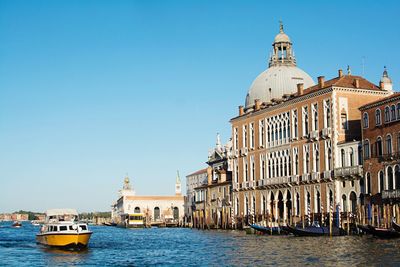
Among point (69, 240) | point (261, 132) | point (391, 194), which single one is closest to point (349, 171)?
point (391, 194)

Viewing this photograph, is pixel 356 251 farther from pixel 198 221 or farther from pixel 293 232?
pixel 198 221

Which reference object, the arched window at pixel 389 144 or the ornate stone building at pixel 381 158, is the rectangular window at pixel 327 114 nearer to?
the ornate stone building at pixel 381 158

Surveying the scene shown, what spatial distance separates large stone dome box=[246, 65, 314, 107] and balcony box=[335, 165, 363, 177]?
64.1 feet

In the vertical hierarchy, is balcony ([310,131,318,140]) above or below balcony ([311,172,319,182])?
above

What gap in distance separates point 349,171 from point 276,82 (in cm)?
2264

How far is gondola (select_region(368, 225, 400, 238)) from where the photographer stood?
1736 inches

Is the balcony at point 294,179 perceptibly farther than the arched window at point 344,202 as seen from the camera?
Yes

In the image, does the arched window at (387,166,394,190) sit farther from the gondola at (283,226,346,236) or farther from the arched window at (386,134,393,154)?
the gondola at (283,226,346,236)

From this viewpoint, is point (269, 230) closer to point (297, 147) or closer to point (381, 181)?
point (297, 147)

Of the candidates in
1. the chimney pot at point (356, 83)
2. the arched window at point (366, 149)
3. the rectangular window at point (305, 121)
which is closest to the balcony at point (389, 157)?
the arched window at point (366, 149)

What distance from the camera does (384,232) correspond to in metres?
44.8

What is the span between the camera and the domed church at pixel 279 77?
247 ft

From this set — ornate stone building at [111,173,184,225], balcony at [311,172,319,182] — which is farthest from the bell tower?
ornate stone building at [111,173,184,225]

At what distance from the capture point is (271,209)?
6762cm
